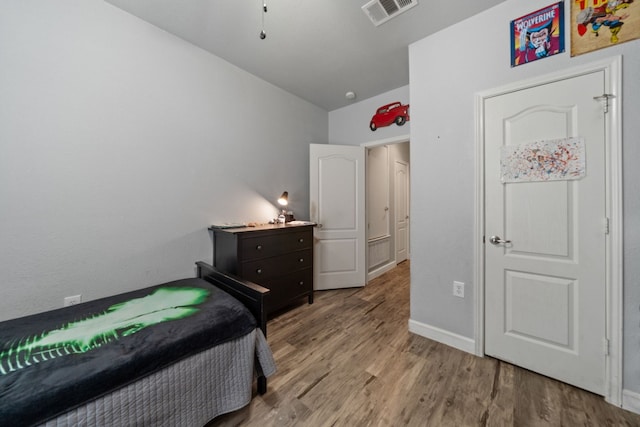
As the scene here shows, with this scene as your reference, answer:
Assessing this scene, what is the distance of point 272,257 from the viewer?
7.72ft

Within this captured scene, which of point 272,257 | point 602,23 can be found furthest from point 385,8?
point 272,257

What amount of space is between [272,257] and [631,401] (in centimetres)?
260

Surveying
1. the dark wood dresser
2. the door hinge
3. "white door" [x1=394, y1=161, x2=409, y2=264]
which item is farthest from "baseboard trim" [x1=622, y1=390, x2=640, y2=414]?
"white door" [x1=394, y1=161, x2=409, y2=264]

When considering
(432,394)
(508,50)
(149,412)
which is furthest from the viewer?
(508,50)

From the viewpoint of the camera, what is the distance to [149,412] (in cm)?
99

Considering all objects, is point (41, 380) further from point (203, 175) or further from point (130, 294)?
point (203, 175)

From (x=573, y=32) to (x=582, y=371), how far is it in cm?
219

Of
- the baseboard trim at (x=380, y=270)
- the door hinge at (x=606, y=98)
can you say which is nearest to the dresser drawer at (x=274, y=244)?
the baseboard trim at (x=380, y=270)

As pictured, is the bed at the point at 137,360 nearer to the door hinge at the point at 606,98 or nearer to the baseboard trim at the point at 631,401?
the baseboard trim at the point at 631,401

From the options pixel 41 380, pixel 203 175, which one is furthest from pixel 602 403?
pixel 203 175

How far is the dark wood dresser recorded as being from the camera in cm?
210

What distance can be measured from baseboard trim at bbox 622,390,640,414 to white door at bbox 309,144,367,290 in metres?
2.29

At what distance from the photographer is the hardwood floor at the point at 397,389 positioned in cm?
129

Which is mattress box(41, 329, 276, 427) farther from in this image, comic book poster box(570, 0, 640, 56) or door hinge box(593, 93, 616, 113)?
comic book poster box(570, 0, 640, 56)
